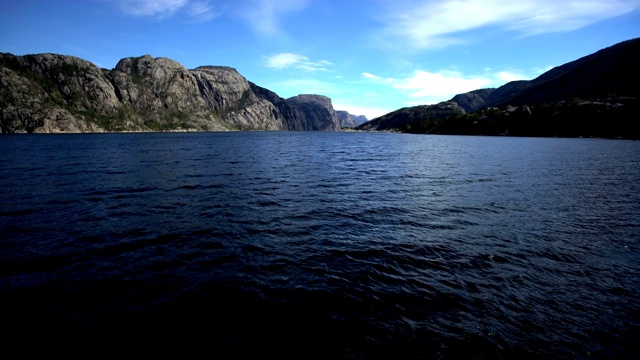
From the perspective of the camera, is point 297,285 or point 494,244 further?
point 494,244

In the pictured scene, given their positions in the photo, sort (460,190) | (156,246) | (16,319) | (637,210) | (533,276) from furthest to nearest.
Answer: (460,190), (637,210), (156,246), (533,276), (16,319)

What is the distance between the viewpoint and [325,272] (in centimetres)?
1410

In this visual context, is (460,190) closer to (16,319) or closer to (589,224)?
(589,224)

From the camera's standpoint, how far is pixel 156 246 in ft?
54.9

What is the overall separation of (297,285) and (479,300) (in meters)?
7.61

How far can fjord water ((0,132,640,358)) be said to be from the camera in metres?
9.74

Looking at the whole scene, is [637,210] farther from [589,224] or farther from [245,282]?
[245,282]

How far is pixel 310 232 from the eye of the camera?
1944 centimetres

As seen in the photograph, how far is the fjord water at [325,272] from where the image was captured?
9.74m

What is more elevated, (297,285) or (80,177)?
(80,177)

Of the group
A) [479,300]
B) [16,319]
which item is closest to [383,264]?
[479,300]

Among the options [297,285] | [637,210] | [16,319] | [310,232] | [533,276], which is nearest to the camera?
[16,319]

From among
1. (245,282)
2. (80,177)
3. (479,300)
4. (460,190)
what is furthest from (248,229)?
(80,177)

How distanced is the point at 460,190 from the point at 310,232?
21.4 meters
